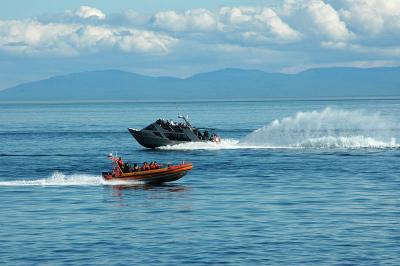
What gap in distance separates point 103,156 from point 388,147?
3822 cm

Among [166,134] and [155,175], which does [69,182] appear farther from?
[166,134]

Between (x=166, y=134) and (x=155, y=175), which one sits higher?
(x=166, y=134)

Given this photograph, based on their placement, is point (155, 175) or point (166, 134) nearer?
point (155, 175)

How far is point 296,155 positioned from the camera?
111 metres

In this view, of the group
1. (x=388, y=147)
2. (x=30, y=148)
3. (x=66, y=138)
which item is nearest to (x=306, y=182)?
(x=388, y=147)

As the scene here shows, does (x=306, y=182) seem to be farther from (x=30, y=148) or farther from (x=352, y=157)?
(x=30, y=148)

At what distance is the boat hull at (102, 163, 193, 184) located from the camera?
77.1m

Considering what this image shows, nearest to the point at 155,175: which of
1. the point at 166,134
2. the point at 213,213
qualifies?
the point at 213,213

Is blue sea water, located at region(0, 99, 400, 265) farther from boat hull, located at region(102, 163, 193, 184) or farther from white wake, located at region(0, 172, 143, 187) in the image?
boat hull, located at region(102, 163, 193, 184)

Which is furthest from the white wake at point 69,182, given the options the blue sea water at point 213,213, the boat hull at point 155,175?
the boat hull at point 155,175

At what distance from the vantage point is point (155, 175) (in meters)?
77.4

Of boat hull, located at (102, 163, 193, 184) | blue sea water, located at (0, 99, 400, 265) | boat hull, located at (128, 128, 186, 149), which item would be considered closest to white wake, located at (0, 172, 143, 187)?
blue sea water, located at (0, 99, 400, 265)

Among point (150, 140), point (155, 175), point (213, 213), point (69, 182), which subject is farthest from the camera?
point (150, 140)

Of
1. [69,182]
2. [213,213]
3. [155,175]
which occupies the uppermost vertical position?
[155,175]
